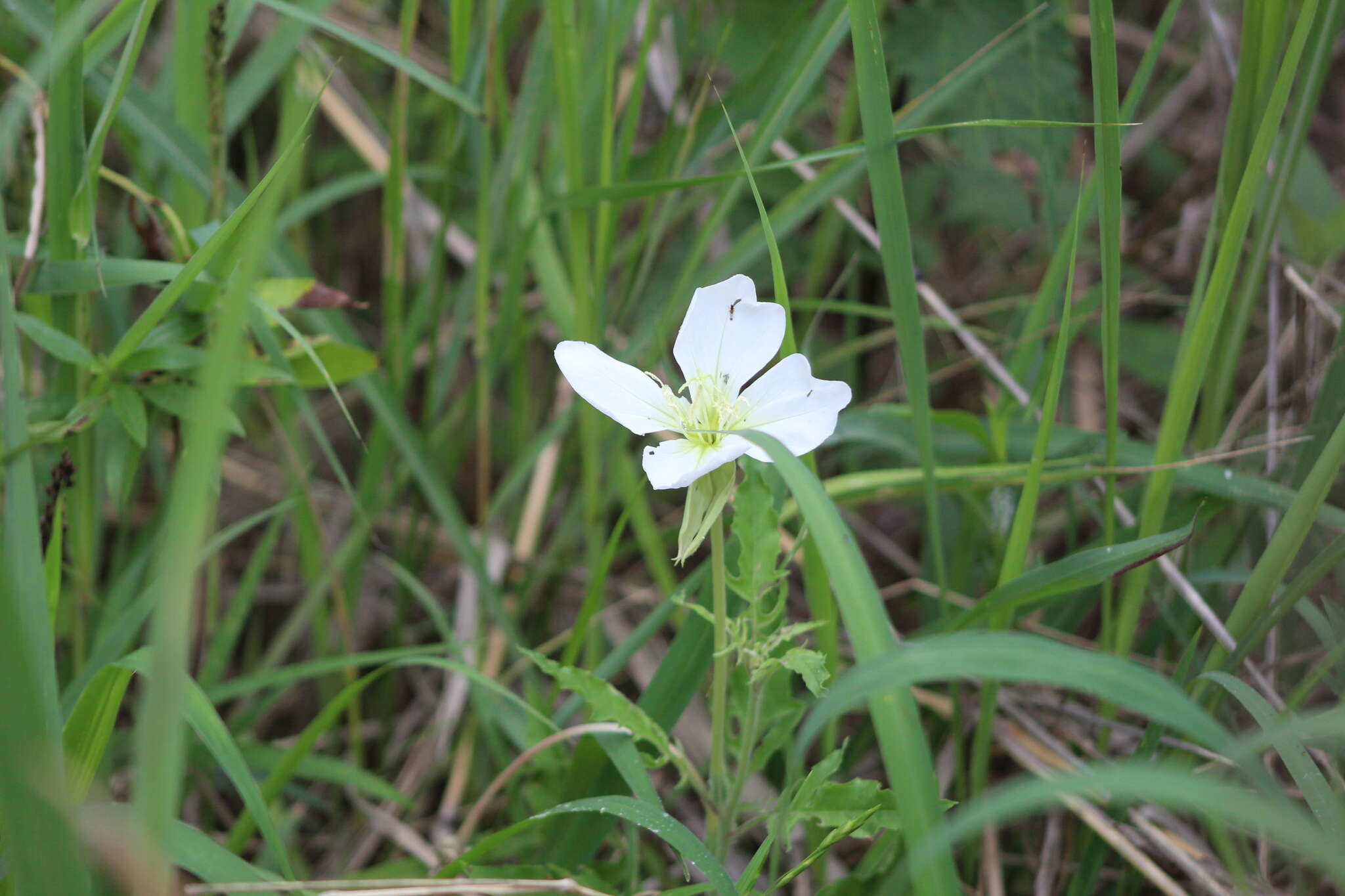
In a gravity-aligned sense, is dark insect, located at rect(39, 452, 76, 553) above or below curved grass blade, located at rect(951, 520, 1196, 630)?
above

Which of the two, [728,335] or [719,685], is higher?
[728,335]

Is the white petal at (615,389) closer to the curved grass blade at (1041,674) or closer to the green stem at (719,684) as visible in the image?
the green stem at (719,684)

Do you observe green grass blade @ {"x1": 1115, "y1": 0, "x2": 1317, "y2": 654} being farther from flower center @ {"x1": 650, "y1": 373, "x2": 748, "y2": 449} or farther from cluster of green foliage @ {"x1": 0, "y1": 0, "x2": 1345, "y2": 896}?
flower center @ {"x1": 650, "y1": 373, "x2": 748, "y2": 449}

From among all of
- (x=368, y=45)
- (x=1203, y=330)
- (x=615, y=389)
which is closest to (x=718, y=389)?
(x=615, y=389)

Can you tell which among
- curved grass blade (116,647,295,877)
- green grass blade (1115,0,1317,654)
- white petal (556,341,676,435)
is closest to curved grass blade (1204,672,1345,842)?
A: green grass blade (1115,0,1317,654)

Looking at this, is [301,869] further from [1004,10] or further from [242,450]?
[1004,10]

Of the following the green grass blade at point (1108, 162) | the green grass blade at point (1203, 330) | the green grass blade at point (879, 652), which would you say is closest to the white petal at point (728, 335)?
the green grass blade at point (879, 652)

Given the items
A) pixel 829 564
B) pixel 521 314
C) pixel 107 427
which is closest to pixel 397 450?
pixel 521 314

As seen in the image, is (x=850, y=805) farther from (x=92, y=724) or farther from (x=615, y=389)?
(x=92, y=724)

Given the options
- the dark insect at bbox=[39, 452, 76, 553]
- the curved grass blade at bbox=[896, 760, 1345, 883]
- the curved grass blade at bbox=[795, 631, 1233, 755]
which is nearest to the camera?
the curved grass blade at bbox=[896, 760, 1345, 883]
